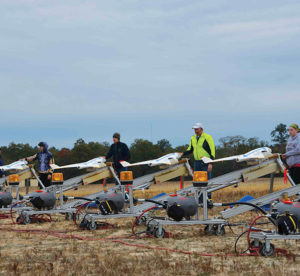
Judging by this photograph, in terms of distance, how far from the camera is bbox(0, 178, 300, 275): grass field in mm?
6414

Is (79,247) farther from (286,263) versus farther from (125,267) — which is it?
(286,263)

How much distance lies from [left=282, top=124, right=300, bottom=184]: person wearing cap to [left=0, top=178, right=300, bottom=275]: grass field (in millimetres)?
1552

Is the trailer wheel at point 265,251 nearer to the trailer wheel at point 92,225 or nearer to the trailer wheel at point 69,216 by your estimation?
the trailer wheel at point 92,225

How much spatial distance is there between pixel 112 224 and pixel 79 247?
354 cm

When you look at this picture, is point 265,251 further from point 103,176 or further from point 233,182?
point 103,176

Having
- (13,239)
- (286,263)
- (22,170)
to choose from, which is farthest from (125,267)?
(22,170)

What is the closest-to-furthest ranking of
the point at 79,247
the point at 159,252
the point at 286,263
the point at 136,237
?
the point at 286,263 → the point at 159,252 → the point at 79,247 → the point at 136,237

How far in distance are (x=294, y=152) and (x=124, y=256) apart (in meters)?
4.40

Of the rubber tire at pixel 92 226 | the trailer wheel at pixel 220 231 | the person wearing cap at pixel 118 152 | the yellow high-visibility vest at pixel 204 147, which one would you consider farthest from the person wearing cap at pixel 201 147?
the trailer wheel at pixel 220 231

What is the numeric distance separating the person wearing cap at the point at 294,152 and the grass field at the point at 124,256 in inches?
61.1

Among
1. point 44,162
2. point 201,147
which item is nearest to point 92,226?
point 201,147

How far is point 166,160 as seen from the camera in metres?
11.7

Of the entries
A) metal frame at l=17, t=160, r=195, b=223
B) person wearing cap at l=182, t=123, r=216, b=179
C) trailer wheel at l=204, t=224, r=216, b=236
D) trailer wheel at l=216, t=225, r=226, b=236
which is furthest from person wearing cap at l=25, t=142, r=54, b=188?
trailer wheel at l=216, t=225, r=226, b=236

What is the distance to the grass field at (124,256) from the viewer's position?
6.41 metres
